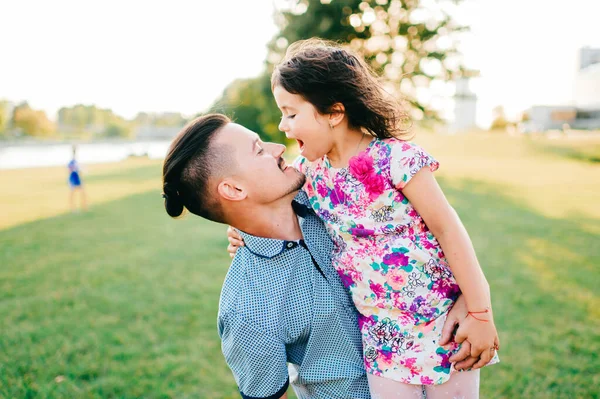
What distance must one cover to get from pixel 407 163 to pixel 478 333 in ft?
2.13

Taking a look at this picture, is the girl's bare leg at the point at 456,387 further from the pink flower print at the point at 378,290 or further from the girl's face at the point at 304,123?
the girl's face at the point at 304,123

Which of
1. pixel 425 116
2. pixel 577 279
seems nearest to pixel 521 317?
pixel 577 279

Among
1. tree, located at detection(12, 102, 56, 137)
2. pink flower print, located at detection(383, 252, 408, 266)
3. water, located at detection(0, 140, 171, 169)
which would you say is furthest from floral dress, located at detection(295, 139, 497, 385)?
tree, located at detection(12, 102, 56, 137)

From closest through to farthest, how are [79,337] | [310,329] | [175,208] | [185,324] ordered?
[310,329], [175,208], [79,337], [185,324]

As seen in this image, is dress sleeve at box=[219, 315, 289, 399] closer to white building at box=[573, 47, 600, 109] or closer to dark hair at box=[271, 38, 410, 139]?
dark hair at box=[271, 38, 410, 139]

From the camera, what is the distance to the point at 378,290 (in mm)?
1642

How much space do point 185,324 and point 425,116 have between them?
1488 cm

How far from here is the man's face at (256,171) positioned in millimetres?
1749

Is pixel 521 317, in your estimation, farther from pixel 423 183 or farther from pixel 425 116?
pixel 425 116

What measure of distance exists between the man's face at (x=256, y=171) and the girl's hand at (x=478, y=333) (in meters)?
0.82

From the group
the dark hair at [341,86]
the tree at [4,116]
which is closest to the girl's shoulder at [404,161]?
the dark hair at [341,86]

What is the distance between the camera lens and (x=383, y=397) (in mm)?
1649

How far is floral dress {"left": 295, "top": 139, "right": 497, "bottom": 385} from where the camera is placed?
1.58 m

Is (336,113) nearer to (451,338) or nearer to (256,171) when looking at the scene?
(256,171)
